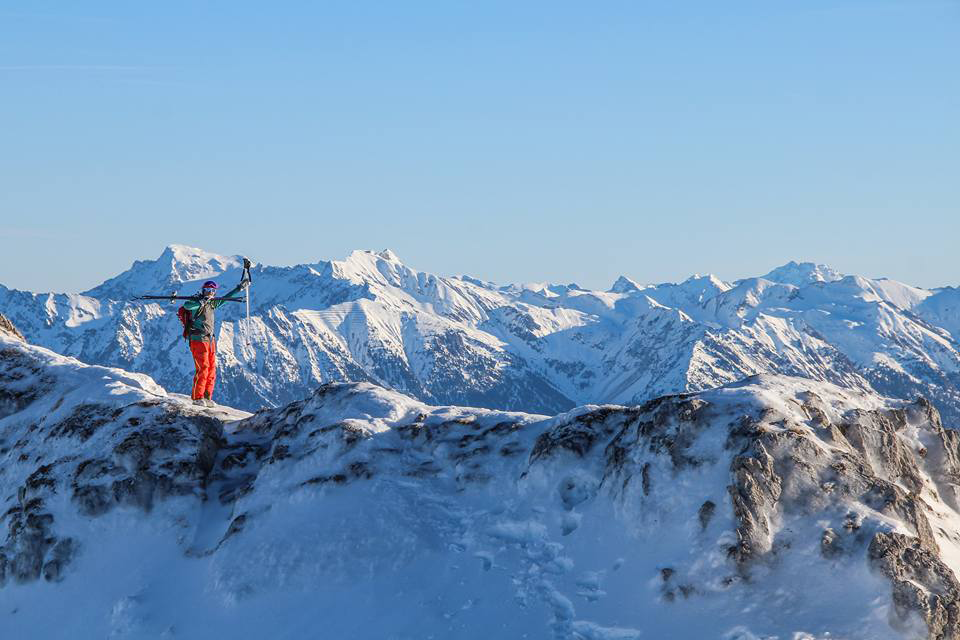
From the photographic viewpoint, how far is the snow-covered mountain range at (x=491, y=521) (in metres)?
26.4

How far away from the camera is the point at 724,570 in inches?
1049

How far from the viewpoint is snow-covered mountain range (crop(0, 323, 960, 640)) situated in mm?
26391

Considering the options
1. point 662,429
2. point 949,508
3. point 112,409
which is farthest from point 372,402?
point 949,508

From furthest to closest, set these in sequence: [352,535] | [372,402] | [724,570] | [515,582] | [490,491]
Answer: [372,402]
[490,491]
[352,535]
[515,582]
[724,570]

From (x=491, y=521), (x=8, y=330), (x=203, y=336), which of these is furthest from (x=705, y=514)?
(x=8, y=330)

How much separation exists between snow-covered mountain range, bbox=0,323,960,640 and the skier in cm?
326

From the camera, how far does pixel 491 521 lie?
32062 mm

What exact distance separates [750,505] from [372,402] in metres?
15.9

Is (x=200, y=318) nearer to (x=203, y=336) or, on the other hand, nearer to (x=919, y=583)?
(x=203, y=336)

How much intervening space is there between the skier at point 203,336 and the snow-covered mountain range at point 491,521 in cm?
326

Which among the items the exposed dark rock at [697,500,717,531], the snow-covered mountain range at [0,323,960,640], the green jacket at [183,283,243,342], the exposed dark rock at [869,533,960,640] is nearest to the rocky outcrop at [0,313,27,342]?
the green jacket at [183,283,243,342]

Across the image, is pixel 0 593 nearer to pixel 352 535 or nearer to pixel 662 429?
pixel 352 535

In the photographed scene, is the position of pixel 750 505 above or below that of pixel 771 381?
below

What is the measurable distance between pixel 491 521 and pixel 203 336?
1706 centimetres
